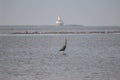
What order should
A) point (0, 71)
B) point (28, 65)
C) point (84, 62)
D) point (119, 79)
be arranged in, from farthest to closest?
point (84, 62), point (28, 65), point (0, 71), point (119, 79)

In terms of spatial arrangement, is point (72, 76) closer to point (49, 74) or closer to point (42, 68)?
point (49, 74)

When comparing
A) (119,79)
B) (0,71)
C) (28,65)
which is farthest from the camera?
(28,65)

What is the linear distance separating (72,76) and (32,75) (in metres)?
1.84

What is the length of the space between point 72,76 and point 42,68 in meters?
3.74

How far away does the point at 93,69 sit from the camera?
947 inches

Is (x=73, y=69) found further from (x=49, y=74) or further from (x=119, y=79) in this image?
(x=119, y=79)

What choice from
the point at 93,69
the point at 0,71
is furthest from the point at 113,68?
the point at 0,71

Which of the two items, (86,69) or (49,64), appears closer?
(86,69)

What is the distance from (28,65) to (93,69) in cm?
410

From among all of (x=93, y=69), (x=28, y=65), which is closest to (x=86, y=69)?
(x=93, y=69)

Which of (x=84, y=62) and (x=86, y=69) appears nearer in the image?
(x=86, y=69)

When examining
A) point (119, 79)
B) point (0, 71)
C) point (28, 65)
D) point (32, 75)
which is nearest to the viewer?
point (119, 79)

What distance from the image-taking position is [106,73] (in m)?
22.3

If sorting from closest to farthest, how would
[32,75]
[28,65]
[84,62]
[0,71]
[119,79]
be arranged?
[119,79] < [32,75] < [0,71] < [28,65] < [84,62]
